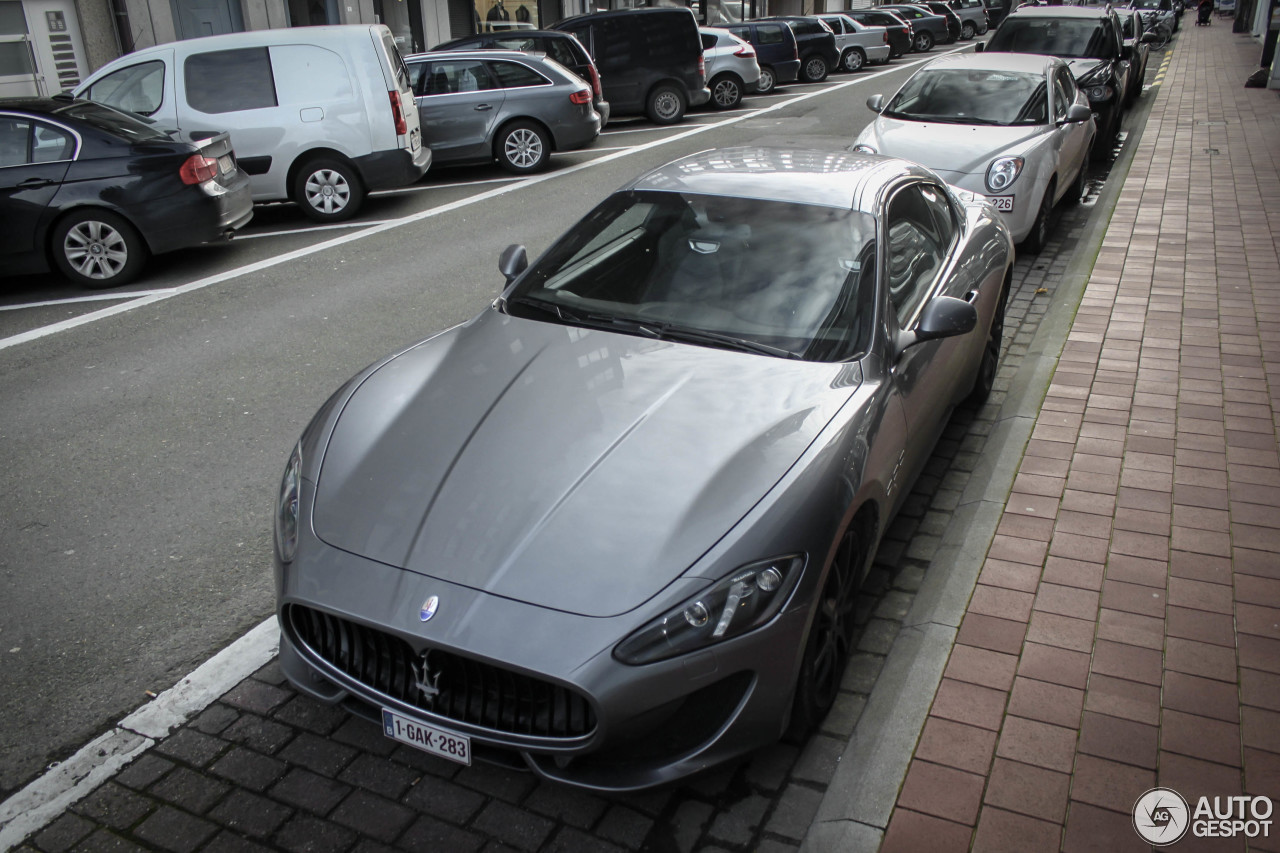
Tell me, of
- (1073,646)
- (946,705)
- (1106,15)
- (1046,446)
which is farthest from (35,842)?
(1106,15)

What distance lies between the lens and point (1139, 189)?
1099 centimetres

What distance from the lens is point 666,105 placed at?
1841cm

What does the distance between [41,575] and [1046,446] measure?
15.3 feet

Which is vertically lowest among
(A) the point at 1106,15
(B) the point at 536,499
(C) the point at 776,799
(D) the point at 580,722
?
(C) the point at 776,799

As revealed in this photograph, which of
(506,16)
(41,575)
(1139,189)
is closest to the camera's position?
(41,575)

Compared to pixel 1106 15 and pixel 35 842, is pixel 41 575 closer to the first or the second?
pixel 35 842

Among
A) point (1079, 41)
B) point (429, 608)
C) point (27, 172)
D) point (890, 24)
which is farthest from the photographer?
point (890, 24)

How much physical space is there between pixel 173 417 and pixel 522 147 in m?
8.74

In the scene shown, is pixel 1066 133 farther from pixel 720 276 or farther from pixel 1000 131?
pixel 720 276

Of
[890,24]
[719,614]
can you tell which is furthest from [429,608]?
[890,24]

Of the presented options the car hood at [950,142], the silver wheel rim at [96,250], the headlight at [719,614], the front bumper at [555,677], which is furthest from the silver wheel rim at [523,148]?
the headlight at [719,614]

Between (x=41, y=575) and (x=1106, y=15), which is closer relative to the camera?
(x=41, y=575)

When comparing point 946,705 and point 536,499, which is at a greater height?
point 536,499

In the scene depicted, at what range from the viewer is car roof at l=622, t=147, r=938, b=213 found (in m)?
4.31
